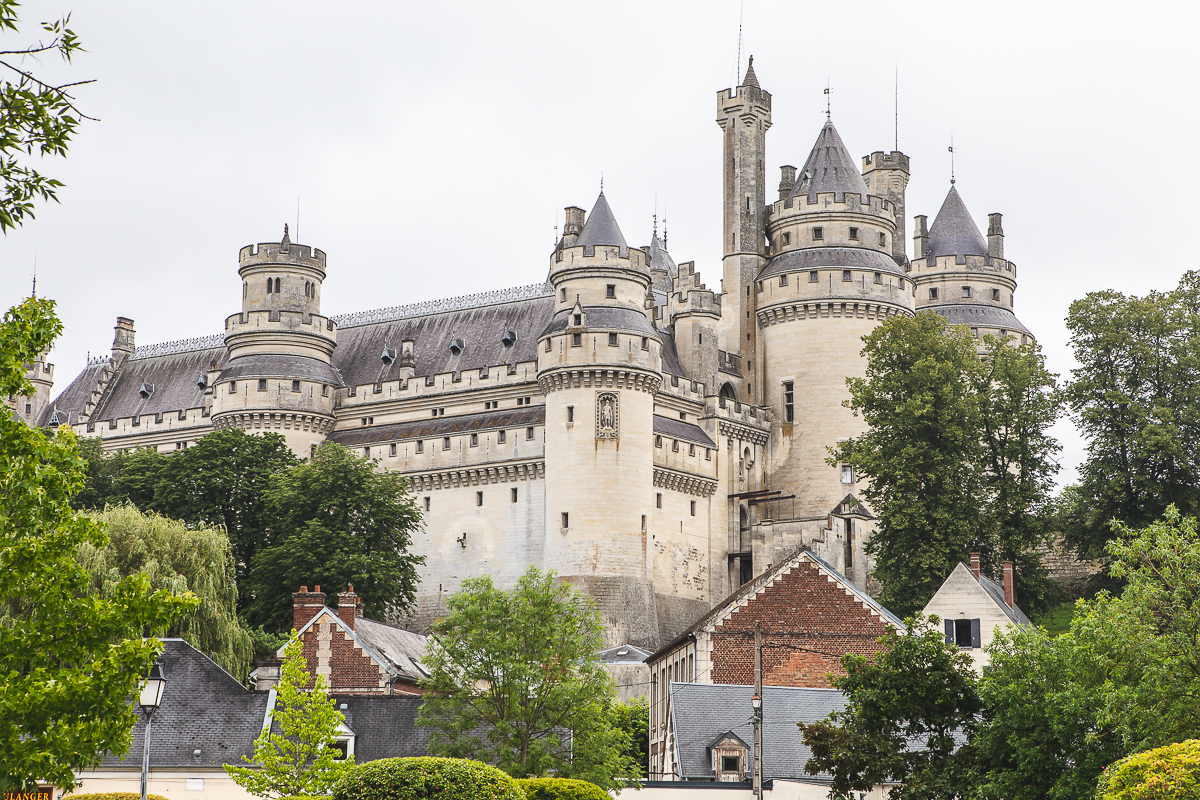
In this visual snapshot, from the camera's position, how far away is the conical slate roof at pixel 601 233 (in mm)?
73438

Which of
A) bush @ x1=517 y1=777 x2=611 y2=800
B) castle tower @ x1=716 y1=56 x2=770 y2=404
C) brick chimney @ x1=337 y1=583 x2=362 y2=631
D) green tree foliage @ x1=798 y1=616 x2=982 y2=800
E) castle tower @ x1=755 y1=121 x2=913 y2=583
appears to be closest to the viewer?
bush @ x1=517 y1=777 x2=611 y2=800

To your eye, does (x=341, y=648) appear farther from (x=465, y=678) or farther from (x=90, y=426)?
(x=90, y=426)

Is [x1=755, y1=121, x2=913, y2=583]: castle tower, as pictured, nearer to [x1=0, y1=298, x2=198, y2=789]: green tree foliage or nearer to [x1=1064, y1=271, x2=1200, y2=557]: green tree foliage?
[x1=1064, y1=271, x2=1200, y2=557]: green tree foliage

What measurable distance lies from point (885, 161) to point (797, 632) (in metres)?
44.0

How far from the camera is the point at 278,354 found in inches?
3204

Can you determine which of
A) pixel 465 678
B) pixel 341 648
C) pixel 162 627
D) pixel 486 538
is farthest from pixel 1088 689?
pixel 486 538

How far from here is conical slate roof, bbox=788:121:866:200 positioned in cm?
8188

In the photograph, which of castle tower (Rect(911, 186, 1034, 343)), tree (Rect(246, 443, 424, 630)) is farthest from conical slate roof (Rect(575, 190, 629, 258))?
castle tower (Rect(911, 186, 1034, 343))

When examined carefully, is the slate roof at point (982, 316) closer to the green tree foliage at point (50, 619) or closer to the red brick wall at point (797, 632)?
the red brick wall at point (797, 632)

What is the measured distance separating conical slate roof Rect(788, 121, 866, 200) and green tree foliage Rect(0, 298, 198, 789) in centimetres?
6478

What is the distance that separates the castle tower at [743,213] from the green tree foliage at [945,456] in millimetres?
17403

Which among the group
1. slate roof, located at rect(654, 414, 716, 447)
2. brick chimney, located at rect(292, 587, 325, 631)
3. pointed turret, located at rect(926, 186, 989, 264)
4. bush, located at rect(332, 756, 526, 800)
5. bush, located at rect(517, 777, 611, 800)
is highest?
pointed turret, located at rect(926, 186, 989, 264)

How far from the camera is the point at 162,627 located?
778 inches

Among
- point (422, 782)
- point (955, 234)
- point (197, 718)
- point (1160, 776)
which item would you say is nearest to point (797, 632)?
A: point (197, 718)
